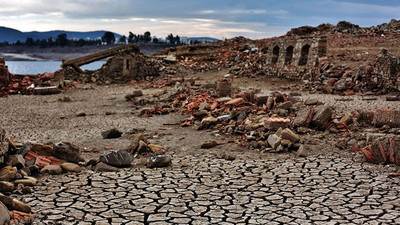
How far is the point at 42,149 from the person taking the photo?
721 cm

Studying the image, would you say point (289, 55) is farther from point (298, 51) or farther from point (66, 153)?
point (66, 153)

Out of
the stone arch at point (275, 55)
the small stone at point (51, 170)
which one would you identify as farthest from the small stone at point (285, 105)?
the stone arch at point (275, 55)

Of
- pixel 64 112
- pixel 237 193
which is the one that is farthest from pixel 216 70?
pixel 237 193

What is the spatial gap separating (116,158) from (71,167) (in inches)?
31.2

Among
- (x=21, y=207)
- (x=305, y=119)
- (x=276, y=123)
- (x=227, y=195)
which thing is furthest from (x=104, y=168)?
(x=305, y=119)

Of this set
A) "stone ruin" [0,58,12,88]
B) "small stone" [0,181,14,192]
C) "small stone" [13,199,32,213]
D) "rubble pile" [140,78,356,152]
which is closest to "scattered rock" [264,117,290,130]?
"rubble pile" [140,78,356,152]

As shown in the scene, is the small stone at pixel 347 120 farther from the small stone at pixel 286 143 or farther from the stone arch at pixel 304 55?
the stone arch at pixel 304 55

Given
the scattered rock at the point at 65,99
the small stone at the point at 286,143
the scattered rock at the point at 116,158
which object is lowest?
the scattered rock at the point at 116,158

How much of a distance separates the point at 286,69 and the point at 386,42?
730 centimetres

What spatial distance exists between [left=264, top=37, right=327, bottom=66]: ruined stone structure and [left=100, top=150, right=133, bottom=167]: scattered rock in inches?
515

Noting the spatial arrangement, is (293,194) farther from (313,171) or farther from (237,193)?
(313,171)

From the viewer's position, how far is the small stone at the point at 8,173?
5749 millimetres

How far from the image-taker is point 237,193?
5.68 m

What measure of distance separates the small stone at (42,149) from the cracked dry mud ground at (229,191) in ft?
3.35
